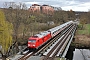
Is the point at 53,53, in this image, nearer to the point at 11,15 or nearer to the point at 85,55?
the point at 85,55

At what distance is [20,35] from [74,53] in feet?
68.8

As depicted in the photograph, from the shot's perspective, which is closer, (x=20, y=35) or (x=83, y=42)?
(x=83, y=42)

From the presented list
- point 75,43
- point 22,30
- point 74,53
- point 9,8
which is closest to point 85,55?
point 74,53

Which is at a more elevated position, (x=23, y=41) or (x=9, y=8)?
(x=9, y=8)

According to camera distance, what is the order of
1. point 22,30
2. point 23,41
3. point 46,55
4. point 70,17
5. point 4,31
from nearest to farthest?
point 46,55 < point 4,31 < point 23,41 < point 22,30 < point 70,17

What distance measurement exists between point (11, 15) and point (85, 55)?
87.0 ft

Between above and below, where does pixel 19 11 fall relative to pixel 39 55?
above

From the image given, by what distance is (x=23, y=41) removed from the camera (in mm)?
59094

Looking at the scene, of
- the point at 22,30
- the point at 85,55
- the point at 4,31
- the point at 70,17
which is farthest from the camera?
the point at 70,17

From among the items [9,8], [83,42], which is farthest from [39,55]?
[9,8]

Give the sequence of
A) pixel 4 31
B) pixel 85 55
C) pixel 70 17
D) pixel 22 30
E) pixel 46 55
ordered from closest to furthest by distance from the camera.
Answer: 1. pixel 46 55
2. pixel 4 31
3. pixel 85 55
4. pixel 22 30
5. pixel 70 17

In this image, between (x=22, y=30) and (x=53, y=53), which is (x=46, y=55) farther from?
(x=22, y=30)

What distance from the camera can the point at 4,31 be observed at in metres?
38.6

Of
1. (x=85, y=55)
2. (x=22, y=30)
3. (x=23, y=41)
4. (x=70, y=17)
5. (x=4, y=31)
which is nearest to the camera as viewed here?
(x=4, y=31)
